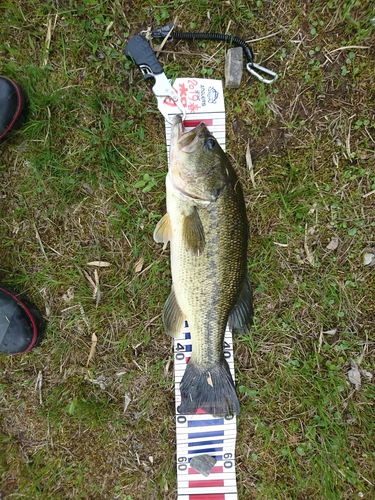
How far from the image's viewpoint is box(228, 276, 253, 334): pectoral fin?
8.00 ft

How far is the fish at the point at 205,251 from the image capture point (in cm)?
217

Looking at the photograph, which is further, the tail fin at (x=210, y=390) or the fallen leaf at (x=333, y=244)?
the fallen leaf at (x=333, y=244)

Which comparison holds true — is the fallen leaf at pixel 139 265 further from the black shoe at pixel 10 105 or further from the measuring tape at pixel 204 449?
the black shoe at pixel 10 105

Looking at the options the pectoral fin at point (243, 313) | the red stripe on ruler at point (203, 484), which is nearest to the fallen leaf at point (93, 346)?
the pectoral fin at point (243, 313)

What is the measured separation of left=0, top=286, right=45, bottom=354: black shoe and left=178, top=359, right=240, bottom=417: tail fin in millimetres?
1232

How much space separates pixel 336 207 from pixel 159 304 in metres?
1.61

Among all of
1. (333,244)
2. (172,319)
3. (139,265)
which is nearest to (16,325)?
(139,265)

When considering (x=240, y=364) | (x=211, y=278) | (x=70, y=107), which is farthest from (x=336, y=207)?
(x=70, y=107)

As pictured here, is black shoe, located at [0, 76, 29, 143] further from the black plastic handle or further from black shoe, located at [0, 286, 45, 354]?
black shoe, located at [0, 286, 45, 354]

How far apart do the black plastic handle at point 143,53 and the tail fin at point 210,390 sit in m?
2.17

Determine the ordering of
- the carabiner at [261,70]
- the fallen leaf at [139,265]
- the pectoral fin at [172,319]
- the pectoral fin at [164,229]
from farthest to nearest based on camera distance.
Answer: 1. the fallen leaf at [139,265]
2. the carabiner at [261,70]
3. the pectoral fin at [172,319]
4. the pectoral fin at [164,229]

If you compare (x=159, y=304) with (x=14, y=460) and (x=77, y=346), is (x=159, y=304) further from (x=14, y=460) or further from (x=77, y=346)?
(x=14, y=460)

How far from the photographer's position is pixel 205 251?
2213 millimetres

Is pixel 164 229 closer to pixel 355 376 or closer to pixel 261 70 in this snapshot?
pixel 261 70
